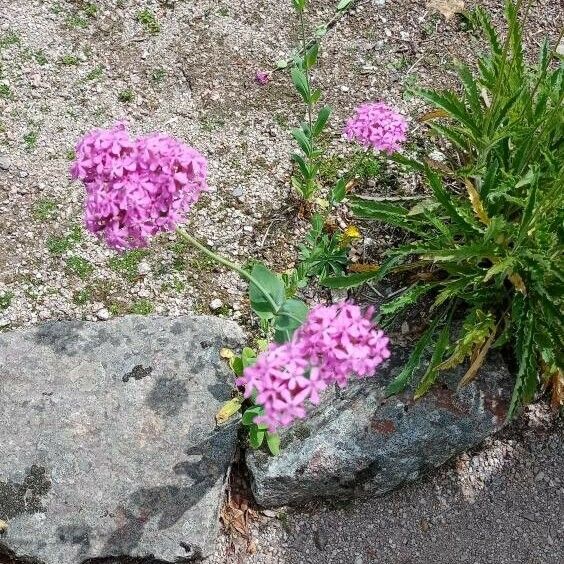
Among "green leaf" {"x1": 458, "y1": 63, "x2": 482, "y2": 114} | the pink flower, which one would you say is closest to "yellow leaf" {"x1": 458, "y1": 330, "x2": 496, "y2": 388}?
"green leaf" {"x1": 458, "y1": 63, "x2": 482, "y2": 114}

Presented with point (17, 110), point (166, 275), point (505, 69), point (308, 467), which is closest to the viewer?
point (308, 467)

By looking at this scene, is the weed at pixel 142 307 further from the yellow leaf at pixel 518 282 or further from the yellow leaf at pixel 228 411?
the yellow leaf at pixel 518 282

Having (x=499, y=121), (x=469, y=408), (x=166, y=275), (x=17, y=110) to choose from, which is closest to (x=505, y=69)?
(x=499, y=121)

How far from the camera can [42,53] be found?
4.37 m

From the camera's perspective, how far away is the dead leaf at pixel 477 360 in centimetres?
321

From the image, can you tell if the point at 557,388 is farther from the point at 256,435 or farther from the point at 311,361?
the point at 311,361

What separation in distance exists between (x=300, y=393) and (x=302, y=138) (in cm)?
183

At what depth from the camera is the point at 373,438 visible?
3217 millimetres

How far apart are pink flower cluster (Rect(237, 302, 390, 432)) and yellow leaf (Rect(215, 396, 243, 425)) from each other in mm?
1027

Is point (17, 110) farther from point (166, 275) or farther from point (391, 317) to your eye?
point (391, 317)

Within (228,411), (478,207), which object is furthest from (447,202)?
(228,411)

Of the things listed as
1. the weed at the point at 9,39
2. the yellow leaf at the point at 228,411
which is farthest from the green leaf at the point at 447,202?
the weed at the point at 9,39

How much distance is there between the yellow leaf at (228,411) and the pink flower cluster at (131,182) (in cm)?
113

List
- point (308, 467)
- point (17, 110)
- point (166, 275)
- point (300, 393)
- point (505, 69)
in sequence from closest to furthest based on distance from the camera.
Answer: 1. point (300, 393)
2. point (308, 467)
3. point (505, 69)
4. point (166, 275)
5. point (17, 110)
